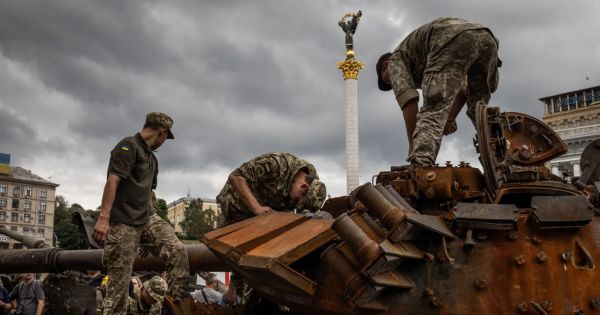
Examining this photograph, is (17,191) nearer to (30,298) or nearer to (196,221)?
(196,221)

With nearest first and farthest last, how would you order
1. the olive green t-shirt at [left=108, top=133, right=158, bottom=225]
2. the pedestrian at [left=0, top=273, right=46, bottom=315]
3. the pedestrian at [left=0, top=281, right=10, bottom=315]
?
the olive green t-shirt at [left=108, top=133, right=158, bottom=225] < the pedestrian at [left=0, top=273, right=46, bottom=315] < the pedestrian at [left=0, top=281, right=10, bottom=315]

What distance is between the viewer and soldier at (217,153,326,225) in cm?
548

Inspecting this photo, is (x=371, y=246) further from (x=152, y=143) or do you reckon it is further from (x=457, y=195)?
(x=152, y=143)

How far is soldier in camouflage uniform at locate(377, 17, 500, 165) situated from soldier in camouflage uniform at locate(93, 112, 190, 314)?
2280mm

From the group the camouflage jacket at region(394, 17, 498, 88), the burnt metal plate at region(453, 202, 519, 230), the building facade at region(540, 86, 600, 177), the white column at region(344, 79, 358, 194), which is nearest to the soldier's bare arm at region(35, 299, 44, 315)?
the camouflage jacket at region(394, 17, 498, 88)

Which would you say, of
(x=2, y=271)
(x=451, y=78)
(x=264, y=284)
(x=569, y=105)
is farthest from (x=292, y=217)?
(x=569, y=105)

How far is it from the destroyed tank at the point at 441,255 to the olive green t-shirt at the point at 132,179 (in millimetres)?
2145

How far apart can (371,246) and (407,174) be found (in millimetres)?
1000

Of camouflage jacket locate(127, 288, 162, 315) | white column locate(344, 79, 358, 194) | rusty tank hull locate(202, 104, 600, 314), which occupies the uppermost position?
white column locate(344, 79, 358, 194)

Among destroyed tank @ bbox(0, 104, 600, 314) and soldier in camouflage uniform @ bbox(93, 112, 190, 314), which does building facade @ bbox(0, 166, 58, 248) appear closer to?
soldier in camouflage uniform @ bbox(93, 112, 190, 314)

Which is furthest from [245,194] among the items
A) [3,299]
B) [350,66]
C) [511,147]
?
[350,66]

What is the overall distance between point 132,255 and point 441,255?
3.23 m

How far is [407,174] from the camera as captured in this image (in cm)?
398

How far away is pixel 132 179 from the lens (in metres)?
5.75
